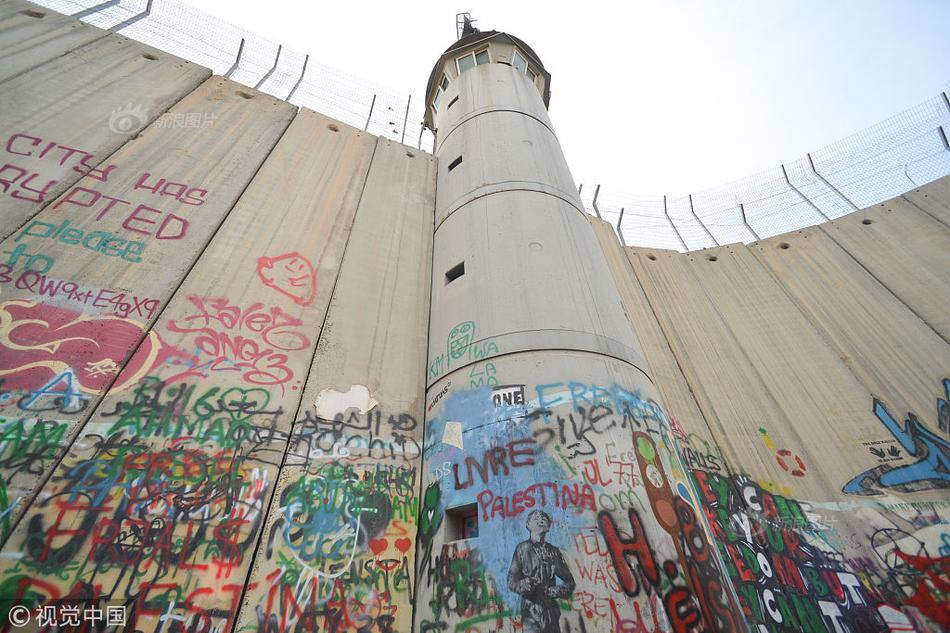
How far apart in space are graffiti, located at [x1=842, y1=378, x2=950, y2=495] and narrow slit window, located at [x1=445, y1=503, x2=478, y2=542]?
347 inches

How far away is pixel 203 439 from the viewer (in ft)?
19.8

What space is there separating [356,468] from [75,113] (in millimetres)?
9603

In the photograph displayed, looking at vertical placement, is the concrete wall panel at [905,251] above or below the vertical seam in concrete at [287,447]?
above

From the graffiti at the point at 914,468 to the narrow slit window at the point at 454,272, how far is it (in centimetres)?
962

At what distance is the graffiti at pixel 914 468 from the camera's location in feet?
29.3

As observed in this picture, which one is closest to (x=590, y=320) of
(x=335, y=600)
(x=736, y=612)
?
(x=736, y=612)

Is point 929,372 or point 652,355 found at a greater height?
point 652,355

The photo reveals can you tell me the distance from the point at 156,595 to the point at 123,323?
3.99 meters

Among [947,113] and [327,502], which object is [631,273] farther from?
[947,113]

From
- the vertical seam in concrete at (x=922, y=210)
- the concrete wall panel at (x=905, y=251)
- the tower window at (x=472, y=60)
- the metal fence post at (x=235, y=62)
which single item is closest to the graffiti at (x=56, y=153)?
the metal fence post at (x=235, y=62)

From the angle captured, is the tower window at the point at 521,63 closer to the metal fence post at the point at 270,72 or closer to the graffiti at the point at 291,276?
the metal fence post at the point at 270,72

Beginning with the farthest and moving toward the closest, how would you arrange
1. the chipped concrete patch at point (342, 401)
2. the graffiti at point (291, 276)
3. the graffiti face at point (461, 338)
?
the graffiti at point (291, 276), the graffiti face at point (461, 338), the chipped concrete patch at point (342, 401)

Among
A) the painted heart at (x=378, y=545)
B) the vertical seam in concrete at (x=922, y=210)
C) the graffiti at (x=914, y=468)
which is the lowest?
the painted heart at (x=378, y=545)

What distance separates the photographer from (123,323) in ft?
21.7
